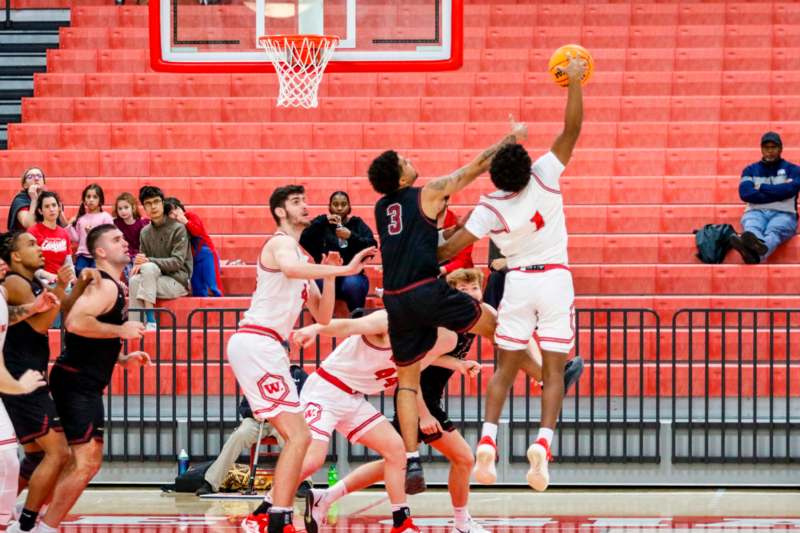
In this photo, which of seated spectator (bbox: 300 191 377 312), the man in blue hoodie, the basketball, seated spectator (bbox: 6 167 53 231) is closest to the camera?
the basketball

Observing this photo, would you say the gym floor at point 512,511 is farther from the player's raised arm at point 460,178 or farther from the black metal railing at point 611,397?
the player's raised arm at point 460,178

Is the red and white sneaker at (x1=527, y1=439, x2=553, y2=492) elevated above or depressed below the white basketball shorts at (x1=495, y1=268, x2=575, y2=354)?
below

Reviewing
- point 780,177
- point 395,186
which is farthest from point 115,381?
point 780,177

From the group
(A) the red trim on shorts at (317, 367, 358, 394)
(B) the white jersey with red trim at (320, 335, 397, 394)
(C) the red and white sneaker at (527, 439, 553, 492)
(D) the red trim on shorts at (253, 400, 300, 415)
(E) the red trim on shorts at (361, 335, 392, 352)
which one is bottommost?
(C) the red and white sneaker at (527, 439, 553, 492)

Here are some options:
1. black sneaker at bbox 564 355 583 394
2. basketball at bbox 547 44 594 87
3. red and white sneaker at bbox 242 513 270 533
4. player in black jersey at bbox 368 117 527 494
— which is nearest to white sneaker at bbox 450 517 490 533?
player in black jersey at bbox 368 117 527 494

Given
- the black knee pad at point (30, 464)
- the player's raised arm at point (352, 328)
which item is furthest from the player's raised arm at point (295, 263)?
the black knee pad at point (30, 464)

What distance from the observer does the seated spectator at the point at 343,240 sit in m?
12.9

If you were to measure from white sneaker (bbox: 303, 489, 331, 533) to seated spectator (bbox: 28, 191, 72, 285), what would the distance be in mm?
4502

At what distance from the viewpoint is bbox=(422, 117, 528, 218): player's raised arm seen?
833cm

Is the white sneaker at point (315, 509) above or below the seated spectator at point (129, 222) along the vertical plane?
below

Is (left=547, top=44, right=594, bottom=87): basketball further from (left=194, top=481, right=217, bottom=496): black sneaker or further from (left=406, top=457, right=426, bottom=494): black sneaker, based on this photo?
(left=194, top=481, right=217, bottom=496): black sneaker

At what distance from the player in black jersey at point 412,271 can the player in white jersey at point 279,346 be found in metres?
0.22

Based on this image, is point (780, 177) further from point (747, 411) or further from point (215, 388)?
point (215, 388)

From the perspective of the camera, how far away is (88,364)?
29.7ft
